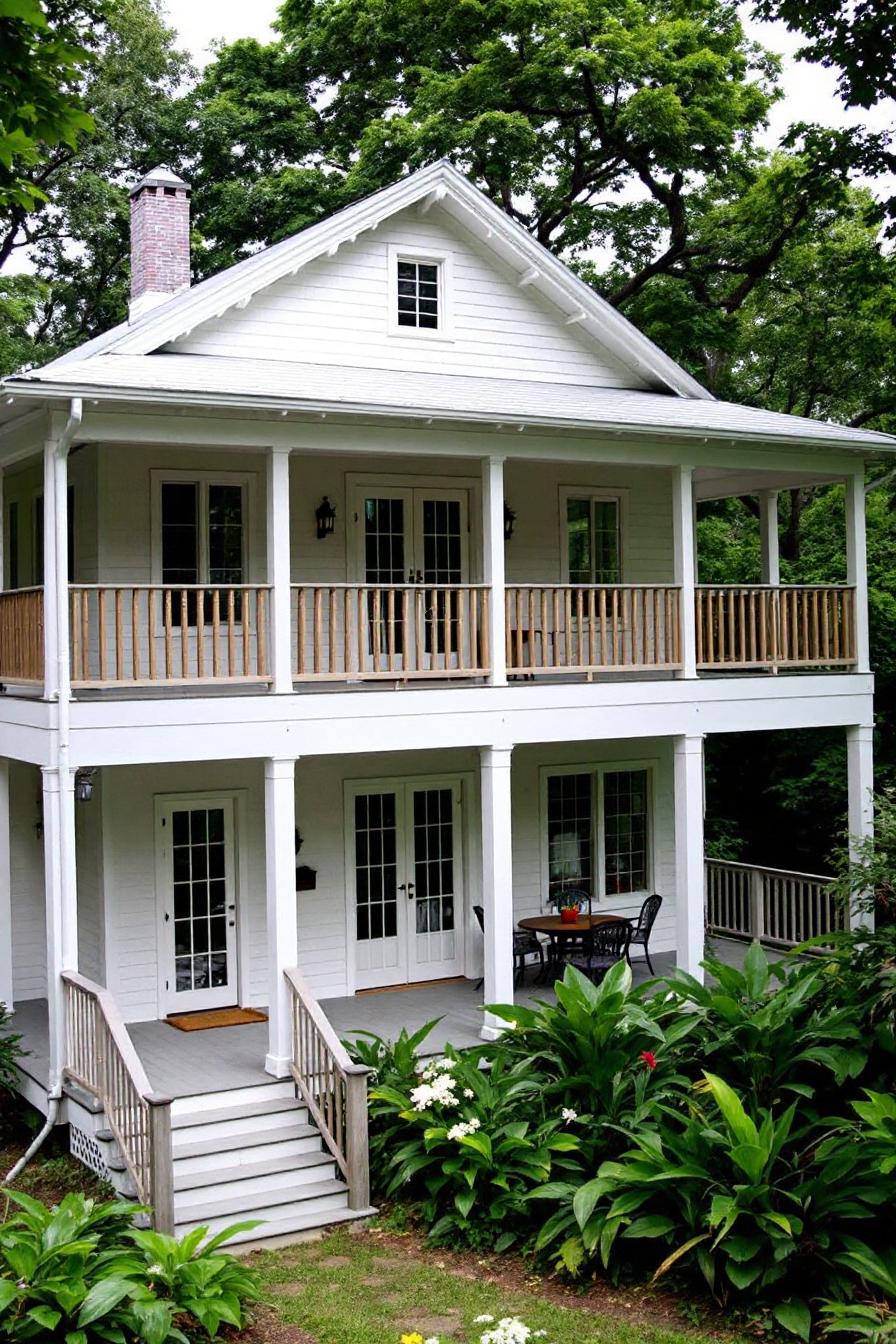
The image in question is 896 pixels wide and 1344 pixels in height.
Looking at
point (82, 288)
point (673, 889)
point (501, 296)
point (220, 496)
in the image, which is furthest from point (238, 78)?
point (673, 889)

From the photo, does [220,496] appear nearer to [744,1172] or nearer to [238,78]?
[744,1172]

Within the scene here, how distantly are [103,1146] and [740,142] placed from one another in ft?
79.7

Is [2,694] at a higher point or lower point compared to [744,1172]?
higher

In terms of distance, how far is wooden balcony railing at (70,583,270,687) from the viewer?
12.3 m

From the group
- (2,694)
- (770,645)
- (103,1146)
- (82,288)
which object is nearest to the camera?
(103,1146)

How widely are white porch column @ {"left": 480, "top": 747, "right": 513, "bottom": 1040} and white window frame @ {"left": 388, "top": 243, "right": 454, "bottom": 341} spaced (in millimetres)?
5306

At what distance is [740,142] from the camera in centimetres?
2858

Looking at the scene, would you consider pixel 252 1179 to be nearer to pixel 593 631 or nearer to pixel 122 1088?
pixel 122 1088

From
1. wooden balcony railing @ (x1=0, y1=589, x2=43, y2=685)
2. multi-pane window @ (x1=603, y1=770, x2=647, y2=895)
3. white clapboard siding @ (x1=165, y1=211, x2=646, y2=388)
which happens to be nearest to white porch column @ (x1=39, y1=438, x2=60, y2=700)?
wooden balcony railing @ (x1=0, y1=589, x2=43, y2=685)

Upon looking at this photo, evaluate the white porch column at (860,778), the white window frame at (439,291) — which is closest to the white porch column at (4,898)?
the white window frame at (439,291)

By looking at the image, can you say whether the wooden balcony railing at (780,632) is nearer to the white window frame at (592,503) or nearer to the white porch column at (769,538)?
the white porch column at (769,538)

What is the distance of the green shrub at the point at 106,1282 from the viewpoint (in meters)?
7.92

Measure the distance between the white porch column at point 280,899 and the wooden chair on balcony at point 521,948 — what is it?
3.19 metres

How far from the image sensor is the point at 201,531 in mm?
14719
